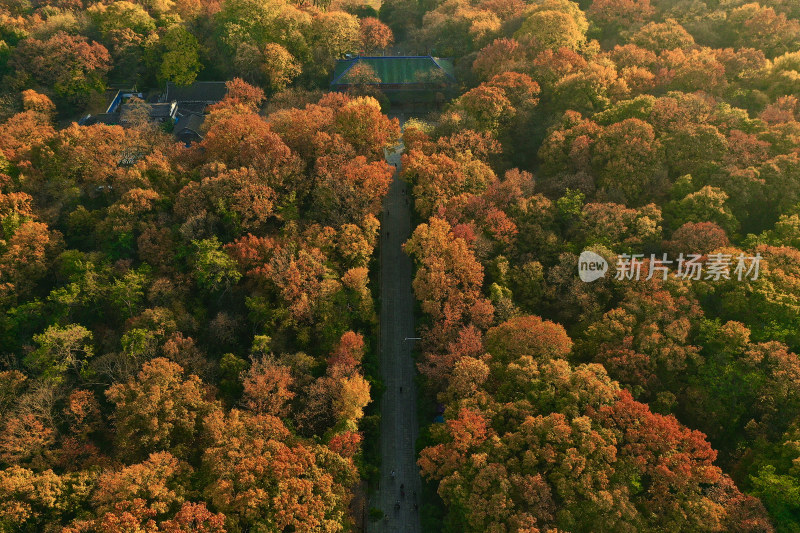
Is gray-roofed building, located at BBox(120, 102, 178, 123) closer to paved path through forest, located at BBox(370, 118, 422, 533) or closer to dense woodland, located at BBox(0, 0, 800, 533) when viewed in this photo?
dense woodland, located at BBox(0, 0, 800, 533)

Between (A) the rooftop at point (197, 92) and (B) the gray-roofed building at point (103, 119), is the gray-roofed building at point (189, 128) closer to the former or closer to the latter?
(A) the rooftop at point (197, 92)

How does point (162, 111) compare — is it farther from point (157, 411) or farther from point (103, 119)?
point (157, 411)

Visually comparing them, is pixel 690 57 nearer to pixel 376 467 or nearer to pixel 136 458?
pixel 376 467

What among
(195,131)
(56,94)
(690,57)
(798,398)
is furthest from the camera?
(56,94)

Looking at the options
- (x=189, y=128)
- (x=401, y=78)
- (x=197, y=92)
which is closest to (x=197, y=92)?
(x=197, y=92)

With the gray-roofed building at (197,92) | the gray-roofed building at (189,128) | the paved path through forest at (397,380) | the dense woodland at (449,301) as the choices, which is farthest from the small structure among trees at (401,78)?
the paved path through forest at (397,380)

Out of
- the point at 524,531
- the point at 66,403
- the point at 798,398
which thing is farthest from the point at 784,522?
the point at 66,403
